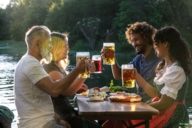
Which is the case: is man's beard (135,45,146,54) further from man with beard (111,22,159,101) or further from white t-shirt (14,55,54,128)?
white t-shirt (14,55,54,128)

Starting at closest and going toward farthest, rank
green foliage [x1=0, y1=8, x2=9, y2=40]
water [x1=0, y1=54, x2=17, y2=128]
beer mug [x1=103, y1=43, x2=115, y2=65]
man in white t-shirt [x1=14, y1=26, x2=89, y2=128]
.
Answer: man in white t-shirt [x1=14, y1=26, x2=89, y2=128] → beer mug [x1=103, y1=43, x2=115, y2=65] → water [x1=0, y1=54, x2=17, y2=128] → green foliage [x1=0, y1=8, x2=9, y2=40]

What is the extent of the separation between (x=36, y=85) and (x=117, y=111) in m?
0.65

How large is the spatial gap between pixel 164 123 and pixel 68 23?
5166 centimetres

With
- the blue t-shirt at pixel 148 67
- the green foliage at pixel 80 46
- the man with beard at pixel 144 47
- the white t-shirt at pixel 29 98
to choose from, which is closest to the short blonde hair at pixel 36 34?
the white t-shirt at pixel 29 98

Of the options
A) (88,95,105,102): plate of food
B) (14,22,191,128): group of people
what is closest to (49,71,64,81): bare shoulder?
(14,22,191,128): group of people

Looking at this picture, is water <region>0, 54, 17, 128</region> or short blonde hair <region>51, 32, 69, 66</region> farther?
water <region>0, 54, 17, 128</region>

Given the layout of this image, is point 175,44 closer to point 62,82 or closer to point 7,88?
point 62,82

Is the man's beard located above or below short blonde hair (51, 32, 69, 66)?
below

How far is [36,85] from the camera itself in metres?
3.80

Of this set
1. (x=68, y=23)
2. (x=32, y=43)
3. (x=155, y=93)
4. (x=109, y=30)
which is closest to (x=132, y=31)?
(x=155, y=93)

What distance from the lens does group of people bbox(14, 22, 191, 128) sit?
3.83 metres

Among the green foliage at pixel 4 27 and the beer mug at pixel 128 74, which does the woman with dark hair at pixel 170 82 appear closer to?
the beer mug at pixel 128 74

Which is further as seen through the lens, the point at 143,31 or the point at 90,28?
the point at 90,28

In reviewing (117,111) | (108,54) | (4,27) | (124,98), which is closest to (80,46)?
(4,27)
